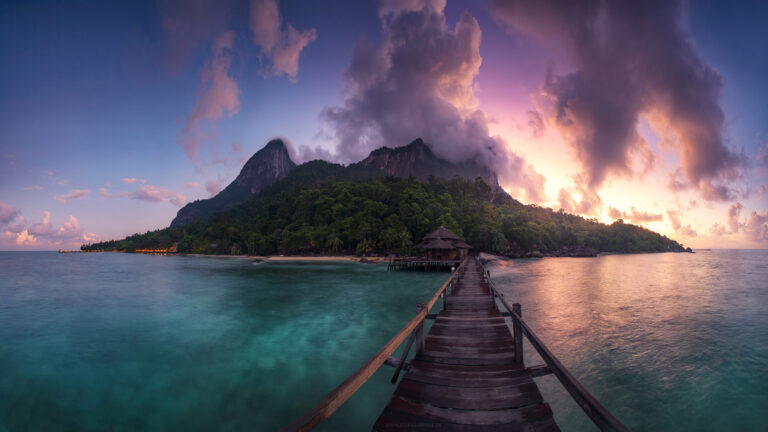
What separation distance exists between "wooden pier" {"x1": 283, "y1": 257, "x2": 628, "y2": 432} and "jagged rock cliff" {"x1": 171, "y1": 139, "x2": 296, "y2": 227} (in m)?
175

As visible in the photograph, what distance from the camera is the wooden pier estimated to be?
8.59 feet

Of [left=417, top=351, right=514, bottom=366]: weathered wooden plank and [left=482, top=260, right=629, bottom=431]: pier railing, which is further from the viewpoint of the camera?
[left=417, top=351, right=514, bottom=366]: weathered wooden plank

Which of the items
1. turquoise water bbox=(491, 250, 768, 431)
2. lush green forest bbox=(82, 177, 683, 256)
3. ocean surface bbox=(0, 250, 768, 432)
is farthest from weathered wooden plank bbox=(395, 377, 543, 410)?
lush green forest bbox=(82, 177, 683, 256)

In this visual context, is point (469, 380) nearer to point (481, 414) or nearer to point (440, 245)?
point (481, 414)

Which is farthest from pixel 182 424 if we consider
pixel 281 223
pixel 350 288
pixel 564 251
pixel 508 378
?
pixel 564 251

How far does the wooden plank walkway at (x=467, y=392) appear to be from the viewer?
3.52 metres

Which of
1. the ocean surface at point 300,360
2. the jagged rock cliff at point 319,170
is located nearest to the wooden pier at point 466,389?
the ocean surface at point 300,360

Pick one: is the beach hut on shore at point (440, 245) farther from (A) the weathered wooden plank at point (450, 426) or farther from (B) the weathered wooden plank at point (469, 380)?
(A) the weathered wooden plank at point (450, 426)

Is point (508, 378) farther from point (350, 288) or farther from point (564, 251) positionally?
point (564, 251)

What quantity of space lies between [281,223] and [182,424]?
77.6 meters

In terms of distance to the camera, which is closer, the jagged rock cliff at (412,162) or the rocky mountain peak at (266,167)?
the jagged rock cliff at (412,162)

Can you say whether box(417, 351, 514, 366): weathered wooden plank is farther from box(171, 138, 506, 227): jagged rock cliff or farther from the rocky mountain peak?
the rocky mountain peak

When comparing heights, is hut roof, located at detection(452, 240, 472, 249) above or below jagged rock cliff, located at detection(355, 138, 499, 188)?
below

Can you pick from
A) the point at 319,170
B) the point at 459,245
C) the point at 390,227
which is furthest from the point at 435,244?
the point at 319,170
